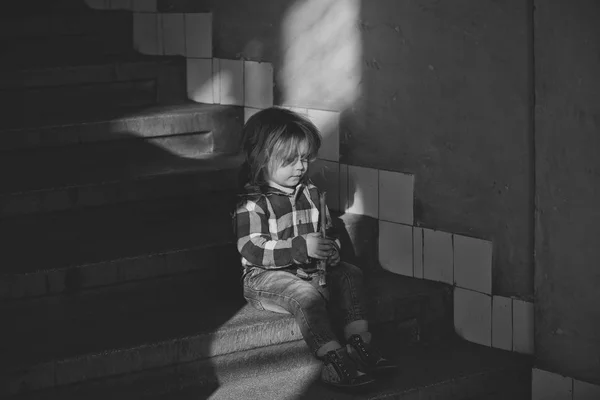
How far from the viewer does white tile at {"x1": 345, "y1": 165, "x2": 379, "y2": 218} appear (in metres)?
3.88

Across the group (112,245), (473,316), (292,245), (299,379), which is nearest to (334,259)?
(292,245)

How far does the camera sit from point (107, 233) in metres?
3.71

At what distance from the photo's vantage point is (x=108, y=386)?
3027mm

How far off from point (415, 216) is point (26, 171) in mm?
1425

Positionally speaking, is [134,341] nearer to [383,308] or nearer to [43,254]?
[43,254]

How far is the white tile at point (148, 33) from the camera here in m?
4.70

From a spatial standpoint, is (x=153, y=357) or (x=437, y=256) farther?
(x=437, y=256)

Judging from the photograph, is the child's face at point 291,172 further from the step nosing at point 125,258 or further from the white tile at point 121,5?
the white tile at point 121,5

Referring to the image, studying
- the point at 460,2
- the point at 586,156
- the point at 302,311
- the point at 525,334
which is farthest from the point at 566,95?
the point at 302,311

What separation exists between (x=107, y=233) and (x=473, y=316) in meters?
1.32

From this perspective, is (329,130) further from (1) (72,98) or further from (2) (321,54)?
(1) (72,98)

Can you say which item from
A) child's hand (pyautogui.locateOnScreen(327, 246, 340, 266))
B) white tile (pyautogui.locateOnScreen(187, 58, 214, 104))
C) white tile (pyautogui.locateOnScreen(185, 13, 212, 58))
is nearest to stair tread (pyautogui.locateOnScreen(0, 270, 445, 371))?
child's hand (pyautogui.locateOnScreen(327, 246, 340, 266))

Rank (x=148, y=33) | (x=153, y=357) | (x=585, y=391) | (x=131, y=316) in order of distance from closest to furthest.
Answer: (x=153, y=357), (x=585, y=391), (x=131, y=316), (x=148, y=33)

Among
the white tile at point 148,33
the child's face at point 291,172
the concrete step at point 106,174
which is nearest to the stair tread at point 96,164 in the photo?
the concrete step at point 106,174
